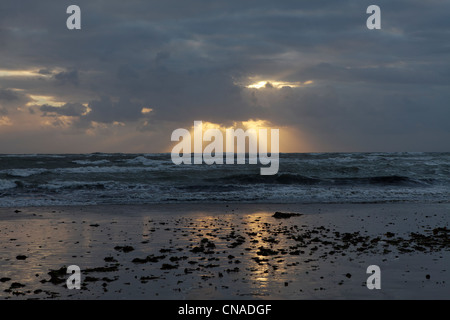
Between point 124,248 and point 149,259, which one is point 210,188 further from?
point 149,259

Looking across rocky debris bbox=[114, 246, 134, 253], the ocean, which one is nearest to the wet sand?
rocky debris bbox=[114, 246, 134, 253]

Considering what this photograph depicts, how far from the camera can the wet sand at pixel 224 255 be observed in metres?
9.65

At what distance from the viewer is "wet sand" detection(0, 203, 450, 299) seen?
965 centimetres

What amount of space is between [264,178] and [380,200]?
18.3 metres

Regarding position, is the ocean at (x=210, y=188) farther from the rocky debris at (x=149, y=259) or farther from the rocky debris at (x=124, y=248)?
the rocky debris at (x=149, y=259)

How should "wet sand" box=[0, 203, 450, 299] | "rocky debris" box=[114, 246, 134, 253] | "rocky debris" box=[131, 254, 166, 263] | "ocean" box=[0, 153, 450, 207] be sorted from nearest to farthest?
"wet sand" box=[0, 203, 450, 299] → "rocky debris" box=[131, 254, 166, 263] → "rocky debris" box=[114, 246, 134, 253] → "ocean" box=[0, 153, 450, 207]

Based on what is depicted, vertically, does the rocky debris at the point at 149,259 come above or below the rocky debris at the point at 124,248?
above

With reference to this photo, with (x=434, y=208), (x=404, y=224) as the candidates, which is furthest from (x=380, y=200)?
(x=404, y=224)

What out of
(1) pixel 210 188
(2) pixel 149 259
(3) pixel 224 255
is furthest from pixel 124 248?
(1) pixel 210 188

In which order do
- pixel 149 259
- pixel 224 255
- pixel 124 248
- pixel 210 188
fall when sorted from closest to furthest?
pixel 149 259 → pixel 224 255 → pixel 124 248 → pixel 210 188

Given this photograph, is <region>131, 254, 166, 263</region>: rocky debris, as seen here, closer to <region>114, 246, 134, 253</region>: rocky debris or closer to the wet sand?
the wet sand

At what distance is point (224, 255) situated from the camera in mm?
13156

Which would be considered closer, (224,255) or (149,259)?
(149,259)

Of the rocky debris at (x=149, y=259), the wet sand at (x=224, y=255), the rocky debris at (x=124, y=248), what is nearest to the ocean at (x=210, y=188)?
the wet sand at (x=224, y=255)
